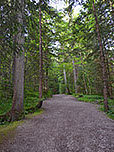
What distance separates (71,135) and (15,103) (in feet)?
10.3

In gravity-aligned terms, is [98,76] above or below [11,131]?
above

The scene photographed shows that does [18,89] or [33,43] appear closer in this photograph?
[18,89]

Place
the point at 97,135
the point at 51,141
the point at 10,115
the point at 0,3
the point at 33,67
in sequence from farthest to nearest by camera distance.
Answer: the point at 33,67 < the point at 10,115 < the point at 97,135 < the point at 51,141 < the point at 0,3

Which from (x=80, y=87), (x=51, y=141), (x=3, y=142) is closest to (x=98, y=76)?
(x=80, y=87)

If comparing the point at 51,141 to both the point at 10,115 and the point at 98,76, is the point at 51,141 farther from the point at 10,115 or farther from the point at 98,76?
the point at 98,76

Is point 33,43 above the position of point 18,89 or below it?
above

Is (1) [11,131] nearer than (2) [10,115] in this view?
Yes

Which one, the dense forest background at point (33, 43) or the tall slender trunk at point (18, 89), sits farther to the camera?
the tall slender trunk at point (18, 89)

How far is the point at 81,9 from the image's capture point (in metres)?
7.57

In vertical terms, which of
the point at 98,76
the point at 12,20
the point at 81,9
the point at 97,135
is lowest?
the point at 97,135

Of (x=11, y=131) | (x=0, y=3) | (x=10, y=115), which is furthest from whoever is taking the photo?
(x=10, y=115)

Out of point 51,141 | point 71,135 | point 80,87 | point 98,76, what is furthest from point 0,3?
point 80,87

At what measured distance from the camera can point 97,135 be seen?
3092mm

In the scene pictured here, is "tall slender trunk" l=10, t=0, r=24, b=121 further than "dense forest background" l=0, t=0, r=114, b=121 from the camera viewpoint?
Yes
